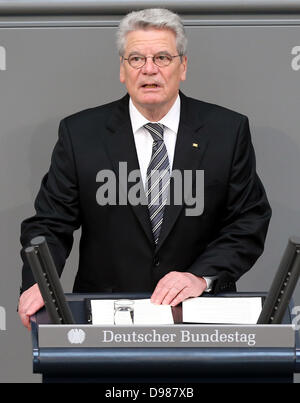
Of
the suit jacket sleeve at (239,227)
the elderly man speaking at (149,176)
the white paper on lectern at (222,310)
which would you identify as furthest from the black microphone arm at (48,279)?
the elderly man speaking at (149,176)

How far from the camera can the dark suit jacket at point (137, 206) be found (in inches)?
Result: 124

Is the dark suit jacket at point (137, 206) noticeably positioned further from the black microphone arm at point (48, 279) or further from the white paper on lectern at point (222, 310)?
the black microphone arm at point (48, 279)

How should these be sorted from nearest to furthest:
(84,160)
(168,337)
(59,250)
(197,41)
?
(168,337), (59,250), (84,160), (197,41)

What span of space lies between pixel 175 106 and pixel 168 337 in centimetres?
124

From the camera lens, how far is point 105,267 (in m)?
3.29

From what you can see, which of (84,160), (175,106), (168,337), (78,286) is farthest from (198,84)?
(168,337)

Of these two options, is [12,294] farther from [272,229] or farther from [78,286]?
[272,229]

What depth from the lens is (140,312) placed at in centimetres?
244

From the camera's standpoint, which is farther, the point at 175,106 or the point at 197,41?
the point at 197,41

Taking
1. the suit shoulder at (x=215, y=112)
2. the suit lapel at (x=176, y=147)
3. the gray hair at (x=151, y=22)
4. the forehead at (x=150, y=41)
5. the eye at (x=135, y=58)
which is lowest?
the suit lapel at (x=176, y=147)

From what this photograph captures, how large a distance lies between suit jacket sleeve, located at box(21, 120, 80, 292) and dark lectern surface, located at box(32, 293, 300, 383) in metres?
0.71

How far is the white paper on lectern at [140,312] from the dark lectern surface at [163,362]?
0.14 m

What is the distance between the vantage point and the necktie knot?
322 centimetres
